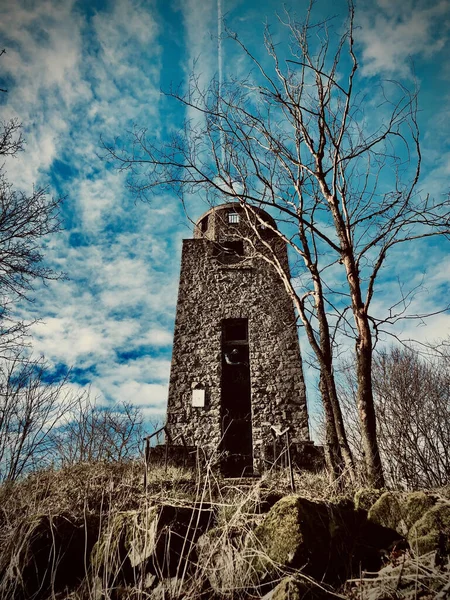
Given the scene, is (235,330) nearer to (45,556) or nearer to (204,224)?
(204,224)

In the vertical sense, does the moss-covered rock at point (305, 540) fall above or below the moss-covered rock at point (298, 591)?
above

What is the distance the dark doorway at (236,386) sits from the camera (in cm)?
962

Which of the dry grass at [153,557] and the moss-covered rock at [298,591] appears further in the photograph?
the dry grass at [153,557]

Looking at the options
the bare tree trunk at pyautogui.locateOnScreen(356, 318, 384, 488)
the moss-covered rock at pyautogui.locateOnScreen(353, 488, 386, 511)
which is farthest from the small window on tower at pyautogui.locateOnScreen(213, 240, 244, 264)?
the moss-covered rock at pyautogui.locateOnScreen(353, 488, 386, 511)

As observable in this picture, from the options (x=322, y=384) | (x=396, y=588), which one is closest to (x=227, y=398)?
(x=322, y=384)

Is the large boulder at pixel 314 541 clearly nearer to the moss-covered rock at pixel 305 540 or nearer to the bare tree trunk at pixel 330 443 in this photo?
the moss-covered rock at pixel 305 540

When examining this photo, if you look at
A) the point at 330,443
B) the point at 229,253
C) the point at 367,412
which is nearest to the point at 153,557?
the point at 367,412

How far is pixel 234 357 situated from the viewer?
10109 millimetres

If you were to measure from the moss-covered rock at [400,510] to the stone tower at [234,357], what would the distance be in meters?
5.35

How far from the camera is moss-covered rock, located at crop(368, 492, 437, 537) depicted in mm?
2518

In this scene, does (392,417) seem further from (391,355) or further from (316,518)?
(316,518)

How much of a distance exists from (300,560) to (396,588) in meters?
0.63

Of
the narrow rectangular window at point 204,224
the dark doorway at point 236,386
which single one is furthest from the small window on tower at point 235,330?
the narrow rectangular window at point 204,224

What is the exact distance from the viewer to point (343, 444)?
4406 mm
